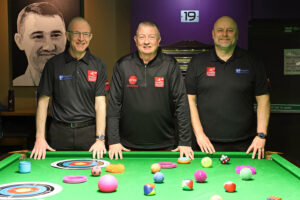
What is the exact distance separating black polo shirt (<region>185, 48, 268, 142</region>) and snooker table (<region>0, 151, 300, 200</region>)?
461 millimetres

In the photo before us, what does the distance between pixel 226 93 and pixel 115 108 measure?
2.80 ft

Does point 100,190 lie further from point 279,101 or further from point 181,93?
point 279,101

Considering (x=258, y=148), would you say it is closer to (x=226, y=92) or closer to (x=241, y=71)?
(x=226, y=92)

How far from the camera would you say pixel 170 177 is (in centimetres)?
219

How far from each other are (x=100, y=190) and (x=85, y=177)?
23 cm

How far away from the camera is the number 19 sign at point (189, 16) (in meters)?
5.84

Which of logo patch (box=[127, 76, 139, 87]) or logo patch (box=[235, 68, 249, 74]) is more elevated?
logo patch (box=[235, 68, 249, 74])

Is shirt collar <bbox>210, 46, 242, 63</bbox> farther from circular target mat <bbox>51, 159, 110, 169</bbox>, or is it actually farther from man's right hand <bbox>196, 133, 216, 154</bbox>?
circular target mat <bbox>51, 159, 110, 169</bbox>

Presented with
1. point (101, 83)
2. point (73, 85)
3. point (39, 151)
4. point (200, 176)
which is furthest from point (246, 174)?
point (73, 85)

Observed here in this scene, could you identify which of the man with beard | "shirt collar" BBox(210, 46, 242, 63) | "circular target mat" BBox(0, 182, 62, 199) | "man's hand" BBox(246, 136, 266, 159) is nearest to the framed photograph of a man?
the man with beard

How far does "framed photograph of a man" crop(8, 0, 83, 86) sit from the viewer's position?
5738mm

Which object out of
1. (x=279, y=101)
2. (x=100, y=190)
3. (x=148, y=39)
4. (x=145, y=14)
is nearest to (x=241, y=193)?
(x=100, y=190)

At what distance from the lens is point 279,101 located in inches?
215

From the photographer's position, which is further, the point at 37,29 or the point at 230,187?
the point at 37,29
